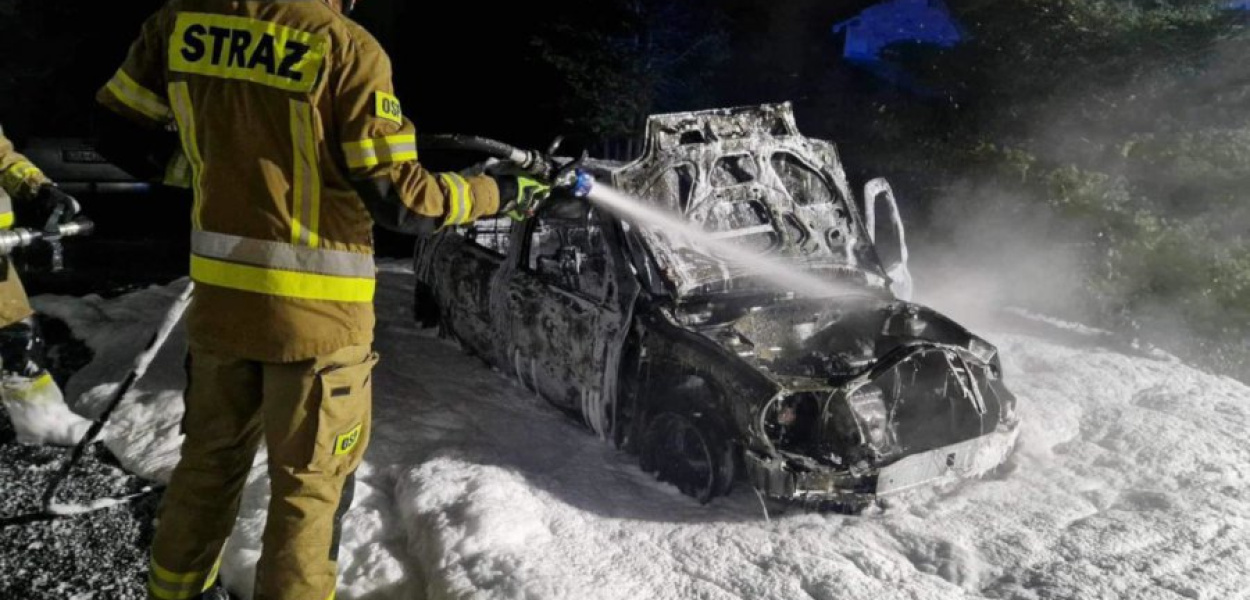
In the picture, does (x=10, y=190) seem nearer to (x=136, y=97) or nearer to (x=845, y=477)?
(x=136, y=97)

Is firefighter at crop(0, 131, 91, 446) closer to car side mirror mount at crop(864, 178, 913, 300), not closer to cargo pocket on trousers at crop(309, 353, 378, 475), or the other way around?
cargo pocket on trousers at crop(309, 353, 378, 475)

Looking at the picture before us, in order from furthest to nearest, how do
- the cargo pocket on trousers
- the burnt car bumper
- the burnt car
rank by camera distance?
the burnt car
the burnt car bumper
the cargo pocket on trousers

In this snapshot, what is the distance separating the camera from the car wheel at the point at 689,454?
12.9 ft

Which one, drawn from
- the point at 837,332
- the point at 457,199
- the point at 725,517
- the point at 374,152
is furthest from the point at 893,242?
the point at 374,152

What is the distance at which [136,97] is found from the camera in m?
2.78

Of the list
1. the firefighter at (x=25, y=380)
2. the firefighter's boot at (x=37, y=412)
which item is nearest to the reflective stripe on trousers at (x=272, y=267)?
the firefighter at (x=25, y=380)

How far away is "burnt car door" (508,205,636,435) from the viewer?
431cm

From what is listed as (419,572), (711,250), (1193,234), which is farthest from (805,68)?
(419,572)

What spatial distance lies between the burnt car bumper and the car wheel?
186mm

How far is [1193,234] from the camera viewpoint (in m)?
6.90

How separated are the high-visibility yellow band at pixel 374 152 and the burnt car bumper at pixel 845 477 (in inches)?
79.8

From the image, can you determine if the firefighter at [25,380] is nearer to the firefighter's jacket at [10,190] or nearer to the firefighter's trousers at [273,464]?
the firefighter's jacket at [10,190]

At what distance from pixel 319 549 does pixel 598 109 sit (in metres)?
7.50

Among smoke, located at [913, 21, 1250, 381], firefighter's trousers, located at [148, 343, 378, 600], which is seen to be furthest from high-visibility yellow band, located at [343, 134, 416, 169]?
smoke, located at [913, 21, 1250, 381]
